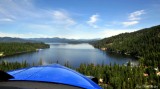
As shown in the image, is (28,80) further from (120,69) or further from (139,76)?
(120,69)

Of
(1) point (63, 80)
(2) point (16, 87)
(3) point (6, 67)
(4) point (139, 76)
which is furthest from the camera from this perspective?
(3) point (6, 67)

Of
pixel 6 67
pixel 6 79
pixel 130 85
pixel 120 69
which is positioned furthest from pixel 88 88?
pixel 6 67

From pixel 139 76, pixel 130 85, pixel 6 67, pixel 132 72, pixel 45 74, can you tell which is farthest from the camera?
pixel 6 67

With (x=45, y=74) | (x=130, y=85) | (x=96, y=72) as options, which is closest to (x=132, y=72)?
(x=96, y=72)

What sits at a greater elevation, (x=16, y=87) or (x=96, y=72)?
(x=16, y=87)

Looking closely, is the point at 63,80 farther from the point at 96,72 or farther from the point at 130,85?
the point at 96,72

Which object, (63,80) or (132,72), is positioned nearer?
(63,80)

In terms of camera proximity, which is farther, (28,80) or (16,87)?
(28,80)

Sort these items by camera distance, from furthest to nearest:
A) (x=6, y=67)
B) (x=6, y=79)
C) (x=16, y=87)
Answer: (x=6, y=67) → (x=6, y=79) → (x=16, y=87)

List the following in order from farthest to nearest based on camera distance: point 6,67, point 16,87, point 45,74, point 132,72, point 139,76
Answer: point 6,67 → point 132,72 → point 139,76 → point 45,74 → point 16,87
